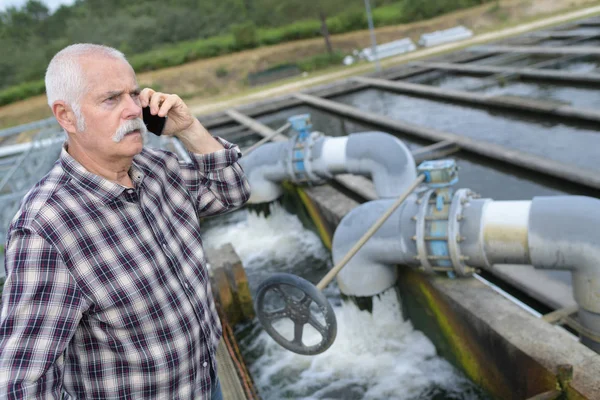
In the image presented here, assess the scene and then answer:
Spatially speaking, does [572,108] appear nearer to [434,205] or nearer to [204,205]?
[434,205]

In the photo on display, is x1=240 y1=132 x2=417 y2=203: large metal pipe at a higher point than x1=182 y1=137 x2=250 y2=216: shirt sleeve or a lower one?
lower

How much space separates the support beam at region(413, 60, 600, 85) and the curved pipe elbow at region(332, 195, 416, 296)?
26.8ft

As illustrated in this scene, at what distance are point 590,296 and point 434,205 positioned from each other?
1.14 m

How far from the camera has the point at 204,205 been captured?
2.08 metres

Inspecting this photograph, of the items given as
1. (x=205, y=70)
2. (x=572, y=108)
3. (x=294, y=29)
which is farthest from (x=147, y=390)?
(x=294, y=29)

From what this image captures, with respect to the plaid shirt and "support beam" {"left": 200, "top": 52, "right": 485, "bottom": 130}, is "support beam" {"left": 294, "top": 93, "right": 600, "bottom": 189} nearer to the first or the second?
"support beam" {"left": 200, "top": 52, "right": 485, "bottom": 130}

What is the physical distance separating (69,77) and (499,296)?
3115 mm

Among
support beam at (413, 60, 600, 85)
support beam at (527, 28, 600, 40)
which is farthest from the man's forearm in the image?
support beam at (527, 28, 600, 40)

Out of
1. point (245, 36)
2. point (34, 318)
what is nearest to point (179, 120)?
point (34, 318)

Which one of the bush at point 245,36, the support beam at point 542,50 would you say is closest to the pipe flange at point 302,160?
the support beam at point 542,50

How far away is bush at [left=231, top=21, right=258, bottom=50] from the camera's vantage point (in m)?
28.9

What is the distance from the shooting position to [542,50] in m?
14.5

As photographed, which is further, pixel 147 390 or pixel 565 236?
pixel 565 236

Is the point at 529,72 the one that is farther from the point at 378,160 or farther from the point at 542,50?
the point at 378,160
